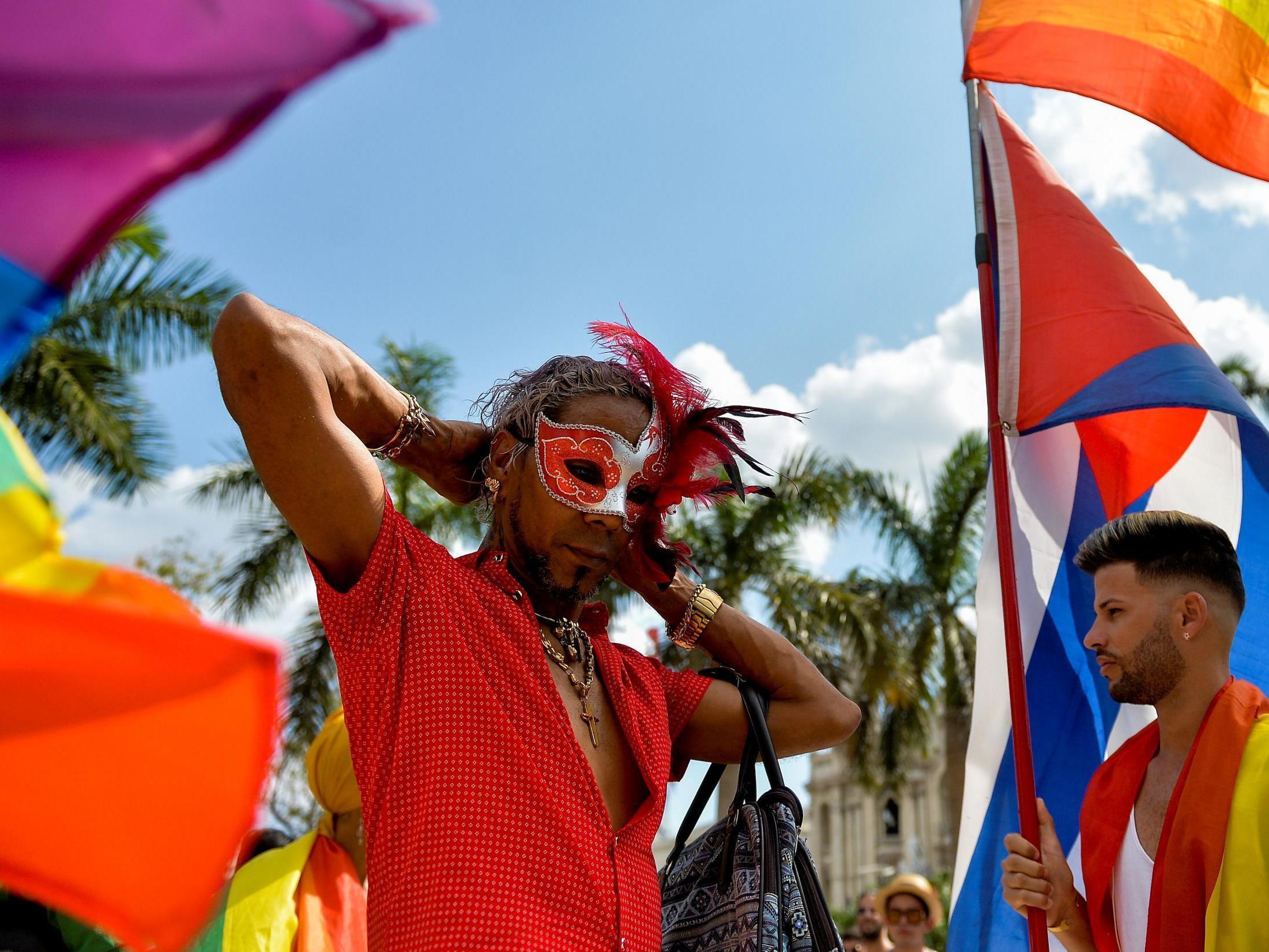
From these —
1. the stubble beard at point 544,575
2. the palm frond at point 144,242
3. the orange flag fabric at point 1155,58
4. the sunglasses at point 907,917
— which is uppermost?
the palm frond at point 144,242

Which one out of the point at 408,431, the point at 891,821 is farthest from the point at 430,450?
the point at 891,821

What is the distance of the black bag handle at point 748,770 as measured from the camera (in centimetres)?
294

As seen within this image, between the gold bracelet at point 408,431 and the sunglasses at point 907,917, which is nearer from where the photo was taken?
the gold bracelet at point 408,431

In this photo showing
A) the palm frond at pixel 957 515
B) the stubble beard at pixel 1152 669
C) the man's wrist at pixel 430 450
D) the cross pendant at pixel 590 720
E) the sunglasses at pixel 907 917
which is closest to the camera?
the cross pendant at pixel 590 720

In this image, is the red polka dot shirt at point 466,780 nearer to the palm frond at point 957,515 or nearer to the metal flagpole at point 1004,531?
the metal flagpole at point 1004,531

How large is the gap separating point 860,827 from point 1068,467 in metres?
68.5

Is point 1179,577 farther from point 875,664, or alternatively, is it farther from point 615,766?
point 875,664

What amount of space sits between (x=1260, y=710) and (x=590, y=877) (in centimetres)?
168

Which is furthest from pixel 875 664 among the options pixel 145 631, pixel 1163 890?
pixel 145 631

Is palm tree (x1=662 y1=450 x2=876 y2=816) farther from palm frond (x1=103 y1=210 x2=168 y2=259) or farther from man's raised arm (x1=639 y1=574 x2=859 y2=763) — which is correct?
man's raised arm (x1=639 y1=574 x2=859 y2=763)

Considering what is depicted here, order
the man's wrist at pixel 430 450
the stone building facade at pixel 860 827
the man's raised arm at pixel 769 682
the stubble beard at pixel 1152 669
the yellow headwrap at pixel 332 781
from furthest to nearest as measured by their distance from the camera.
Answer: the stone building facade at pixel 860 827 < the yellow headwrap at pixel 332 781 < the man's raised arm at pixel 769 682 < the stubble beard at pixel 1152 669 < the man's wrist at pixel 430 450

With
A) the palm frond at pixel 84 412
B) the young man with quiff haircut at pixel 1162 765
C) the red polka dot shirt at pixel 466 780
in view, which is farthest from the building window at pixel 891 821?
the red polka dot shirt at pixel 466 780

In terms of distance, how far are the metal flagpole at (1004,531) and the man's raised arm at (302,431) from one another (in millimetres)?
1865

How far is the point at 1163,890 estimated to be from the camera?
2812 mm
